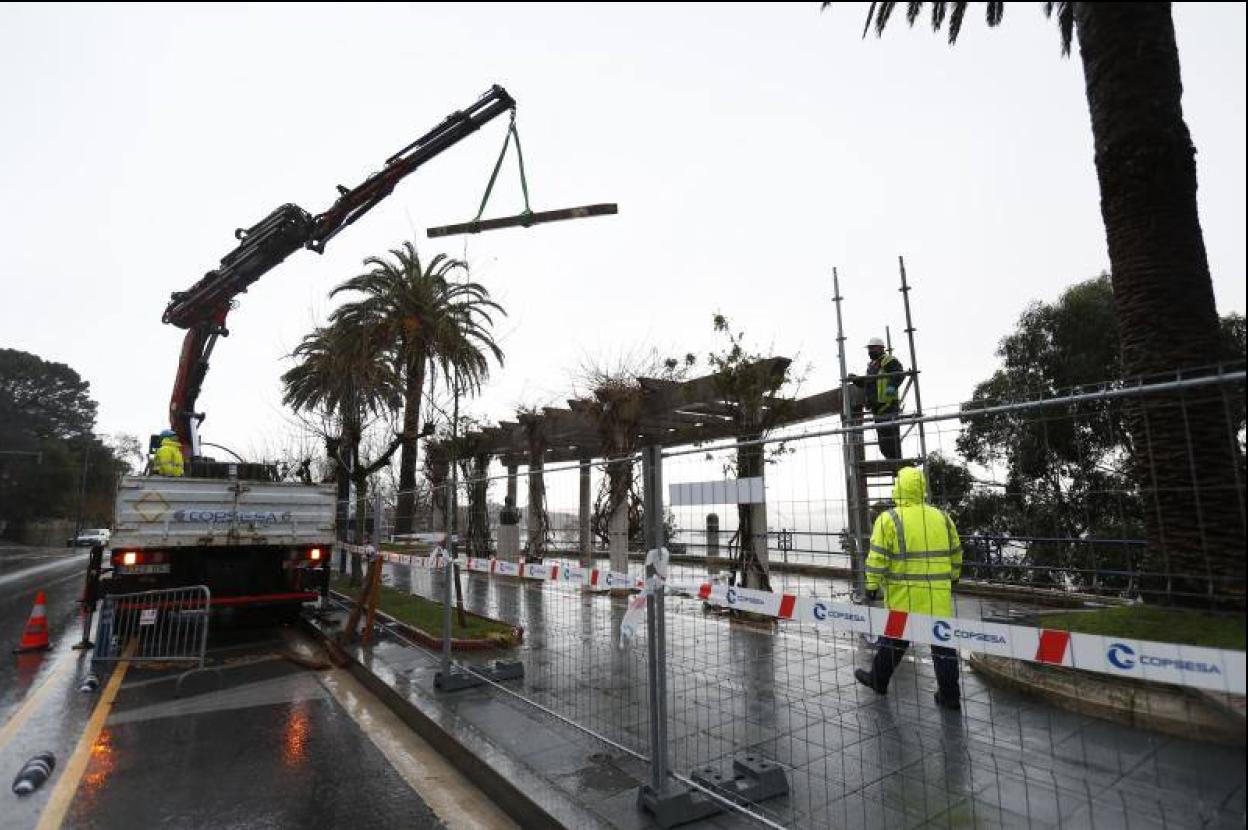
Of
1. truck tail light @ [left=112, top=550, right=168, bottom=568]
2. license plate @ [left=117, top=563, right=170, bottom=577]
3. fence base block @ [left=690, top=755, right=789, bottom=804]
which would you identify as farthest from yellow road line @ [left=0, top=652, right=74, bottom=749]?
fence base block @ [left=690, top=755, right=789, bottom=804]

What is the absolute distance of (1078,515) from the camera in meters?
3.38

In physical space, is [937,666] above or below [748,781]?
above

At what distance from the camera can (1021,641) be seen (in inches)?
105

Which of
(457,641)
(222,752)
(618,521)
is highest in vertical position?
(618,521)

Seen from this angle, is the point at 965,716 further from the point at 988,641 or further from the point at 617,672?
the point at 617,672

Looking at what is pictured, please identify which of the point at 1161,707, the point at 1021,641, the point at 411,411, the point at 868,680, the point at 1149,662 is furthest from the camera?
the point at 411,411

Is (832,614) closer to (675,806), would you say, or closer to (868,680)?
(675,806)

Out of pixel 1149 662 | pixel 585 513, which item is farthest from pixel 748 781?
pixel 585 513

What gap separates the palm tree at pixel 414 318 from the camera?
639 inches

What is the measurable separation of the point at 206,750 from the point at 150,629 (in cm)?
570

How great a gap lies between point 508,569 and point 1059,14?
32.1 ft

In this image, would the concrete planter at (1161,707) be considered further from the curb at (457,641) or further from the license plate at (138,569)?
the license plate at (138,569)

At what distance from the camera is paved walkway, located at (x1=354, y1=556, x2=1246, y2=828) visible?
324 centimetres

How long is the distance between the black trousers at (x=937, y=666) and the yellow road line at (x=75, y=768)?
536 cm
